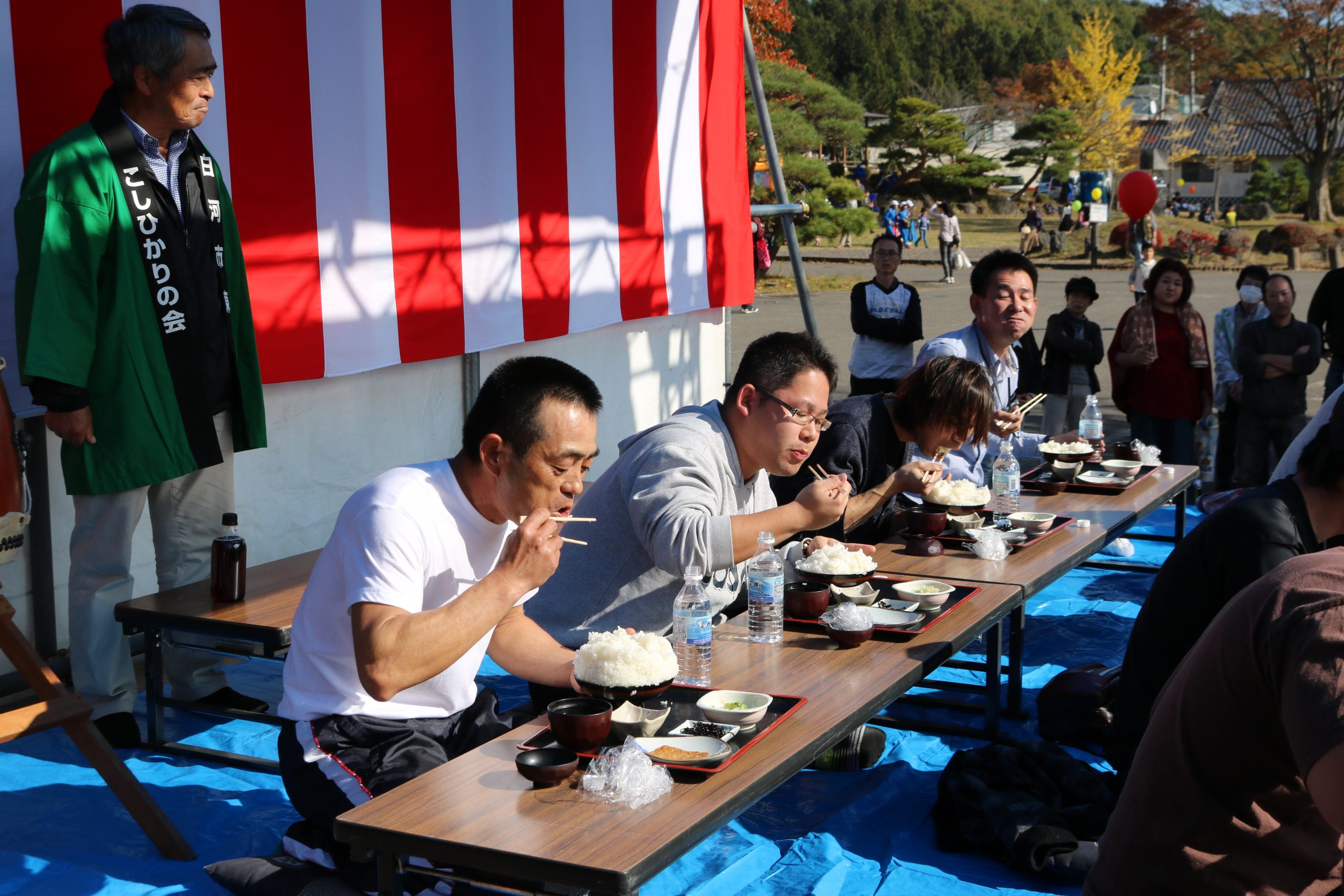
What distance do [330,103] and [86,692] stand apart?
7.71 ft

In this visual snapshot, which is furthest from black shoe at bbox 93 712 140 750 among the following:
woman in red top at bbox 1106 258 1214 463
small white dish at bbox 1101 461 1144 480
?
woman in red top at bbox 1106 258 1214 463

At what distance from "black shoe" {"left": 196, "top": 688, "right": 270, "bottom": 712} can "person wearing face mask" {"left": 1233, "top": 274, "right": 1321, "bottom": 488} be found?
5.71 metres

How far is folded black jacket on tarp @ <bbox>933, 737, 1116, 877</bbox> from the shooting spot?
2.90m

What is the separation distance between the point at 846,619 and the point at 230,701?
7.45 feet

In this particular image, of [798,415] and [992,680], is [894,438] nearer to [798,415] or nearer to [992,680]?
[992,680]

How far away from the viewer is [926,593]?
9.78ft

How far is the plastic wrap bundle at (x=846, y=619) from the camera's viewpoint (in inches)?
103

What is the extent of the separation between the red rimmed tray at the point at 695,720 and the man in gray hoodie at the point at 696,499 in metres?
0.48

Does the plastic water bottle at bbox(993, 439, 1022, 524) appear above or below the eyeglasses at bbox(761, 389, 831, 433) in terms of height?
below

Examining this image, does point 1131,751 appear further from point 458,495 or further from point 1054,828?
point 458,495

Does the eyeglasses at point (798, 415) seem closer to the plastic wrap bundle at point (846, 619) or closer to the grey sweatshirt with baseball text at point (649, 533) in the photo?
the grey sweatshirt with baseball text at point (649, 533)

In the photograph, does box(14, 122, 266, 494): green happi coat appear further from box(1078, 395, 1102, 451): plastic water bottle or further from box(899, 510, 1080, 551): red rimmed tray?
box(1078, 395, 1102, 451): plastic water bottle

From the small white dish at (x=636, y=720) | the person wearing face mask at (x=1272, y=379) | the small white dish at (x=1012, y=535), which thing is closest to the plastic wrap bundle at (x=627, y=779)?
the small white dish at (x=636, y=720)

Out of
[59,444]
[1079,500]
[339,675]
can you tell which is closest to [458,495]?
[339,675]
